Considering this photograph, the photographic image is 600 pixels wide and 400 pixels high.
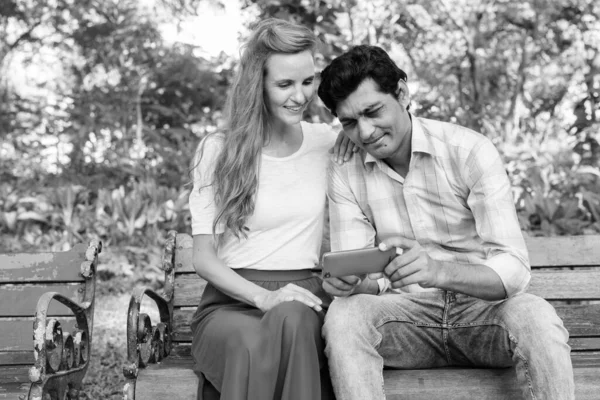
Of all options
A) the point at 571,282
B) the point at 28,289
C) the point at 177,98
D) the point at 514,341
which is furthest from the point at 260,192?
the point at 177,98

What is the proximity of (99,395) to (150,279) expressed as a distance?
6.95 feet

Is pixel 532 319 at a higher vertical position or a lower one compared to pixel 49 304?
higher

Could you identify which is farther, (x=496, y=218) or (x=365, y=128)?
(x=365, y=128)

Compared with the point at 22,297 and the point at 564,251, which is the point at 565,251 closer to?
the point at 564,251

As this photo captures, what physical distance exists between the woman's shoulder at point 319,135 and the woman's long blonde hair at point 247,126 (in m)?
0.23

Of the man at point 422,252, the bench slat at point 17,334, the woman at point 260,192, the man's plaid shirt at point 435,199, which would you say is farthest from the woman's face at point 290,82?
the bench slat at point 17,334

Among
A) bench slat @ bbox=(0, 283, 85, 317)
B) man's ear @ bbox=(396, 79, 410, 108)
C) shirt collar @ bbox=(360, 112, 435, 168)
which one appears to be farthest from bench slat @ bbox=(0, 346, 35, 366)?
man's ear @ bbox=(396, 79, 410, 108)

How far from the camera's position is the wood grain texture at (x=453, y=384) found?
3.00 meters

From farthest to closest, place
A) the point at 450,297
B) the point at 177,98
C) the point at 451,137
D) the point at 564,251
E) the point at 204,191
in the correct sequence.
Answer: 1. the point at 177,98
2. the point at 564,251
3. the point at 204,191
4. the point at 451,137
5. the point at 450,297

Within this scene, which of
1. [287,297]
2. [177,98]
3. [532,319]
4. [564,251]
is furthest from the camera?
[177,98]

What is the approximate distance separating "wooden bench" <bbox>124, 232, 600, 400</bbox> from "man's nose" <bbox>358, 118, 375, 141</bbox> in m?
0.94

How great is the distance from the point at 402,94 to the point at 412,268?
2.83 ft

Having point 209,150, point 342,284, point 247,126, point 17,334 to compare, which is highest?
point 247,126

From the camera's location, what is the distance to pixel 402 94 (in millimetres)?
3295
